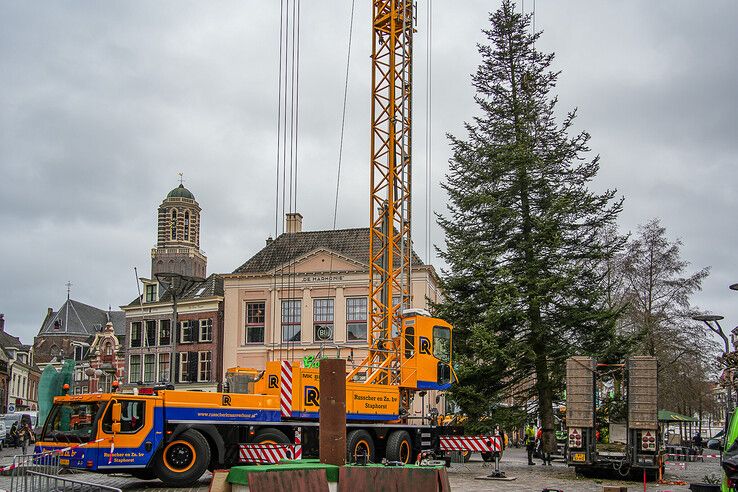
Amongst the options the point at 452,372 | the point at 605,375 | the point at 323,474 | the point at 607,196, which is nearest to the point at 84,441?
the point at 323,474

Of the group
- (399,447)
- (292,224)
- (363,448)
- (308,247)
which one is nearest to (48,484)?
(363,448)

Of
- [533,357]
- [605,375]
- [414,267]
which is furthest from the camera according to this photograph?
[414,267]

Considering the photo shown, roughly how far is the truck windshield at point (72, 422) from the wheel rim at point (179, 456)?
1.77 m

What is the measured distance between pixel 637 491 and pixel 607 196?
14.0m

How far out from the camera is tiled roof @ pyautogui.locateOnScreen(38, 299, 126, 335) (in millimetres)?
114125

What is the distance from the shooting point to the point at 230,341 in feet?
189

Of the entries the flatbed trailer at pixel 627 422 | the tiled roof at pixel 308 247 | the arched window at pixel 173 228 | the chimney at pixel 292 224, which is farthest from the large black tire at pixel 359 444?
the arched window at pixel 173 228

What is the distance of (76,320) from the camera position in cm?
11506

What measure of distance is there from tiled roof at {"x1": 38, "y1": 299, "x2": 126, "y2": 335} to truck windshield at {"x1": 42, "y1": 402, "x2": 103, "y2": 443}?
98393 mm

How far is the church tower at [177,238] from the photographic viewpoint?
271ft

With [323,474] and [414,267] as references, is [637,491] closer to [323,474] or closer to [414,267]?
[323,474]

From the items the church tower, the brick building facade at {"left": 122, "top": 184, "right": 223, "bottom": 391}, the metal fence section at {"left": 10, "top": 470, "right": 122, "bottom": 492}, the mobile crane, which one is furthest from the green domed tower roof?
the metal fence section at {"left": 10, "top": 470, "right": 122, "bottom": 492}

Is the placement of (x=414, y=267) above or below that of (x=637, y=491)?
above

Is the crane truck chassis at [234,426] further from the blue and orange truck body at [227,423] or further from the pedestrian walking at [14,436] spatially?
the pedestrian walking at [14,436]
